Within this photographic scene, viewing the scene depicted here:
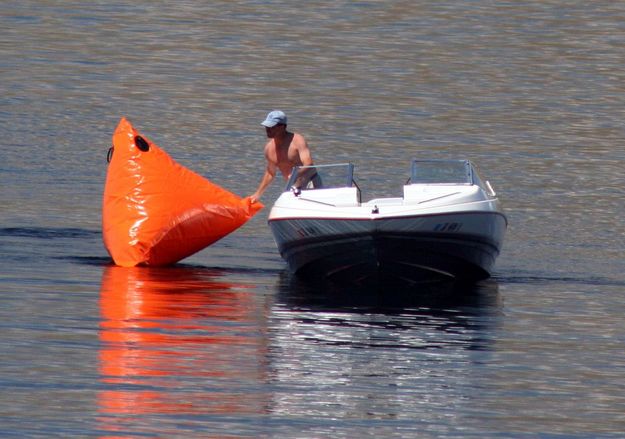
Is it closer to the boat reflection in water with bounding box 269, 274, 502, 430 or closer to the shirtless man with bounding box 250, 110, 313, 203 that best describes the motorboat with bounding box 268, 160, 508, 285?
the boat reflection in water with bounding box 269, 274, 502, 430

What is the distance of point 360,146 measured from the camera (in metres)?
30.6

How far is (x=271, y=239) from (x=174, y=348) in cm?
805

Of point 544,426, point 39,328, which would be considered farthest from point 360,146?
point 544,426

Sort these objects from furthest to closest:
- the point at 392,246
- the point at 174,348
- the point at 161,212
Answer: the point at 161,212 < the point at 392,246 < the point at 174,348

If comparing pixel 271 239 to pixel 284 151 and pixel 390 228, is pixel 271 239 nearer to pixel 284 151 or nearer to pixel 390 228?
pixel 284 151

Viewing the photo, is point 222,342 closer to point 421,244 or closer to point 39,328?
point 39,328

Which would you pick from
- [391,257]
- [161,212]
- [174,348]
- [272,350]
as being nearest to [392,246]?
[391,257]

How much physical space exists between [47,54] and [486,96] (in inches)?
473

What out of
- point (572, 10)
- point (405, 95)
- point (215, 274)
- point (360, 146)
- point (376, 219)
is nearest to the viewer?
point (376, 219)

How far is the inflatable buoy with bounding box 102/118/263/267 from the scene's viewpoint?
17.8 m

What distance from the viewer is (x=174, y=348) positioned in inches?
513

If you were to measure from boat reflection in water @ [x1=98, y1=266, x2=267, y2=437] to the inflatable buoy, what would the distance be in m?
0.28

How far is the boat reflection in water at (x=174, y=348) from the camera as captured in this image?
36.0ft

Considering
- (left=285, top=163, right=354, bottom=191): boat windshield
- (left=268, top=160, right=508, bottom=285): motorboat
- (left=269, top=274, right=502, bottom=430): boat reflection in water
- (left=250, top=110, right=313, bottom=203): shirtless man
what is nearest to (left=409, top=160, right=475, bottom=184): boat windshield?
(left=268, top=160, right=508, bottom=285): motorboat
